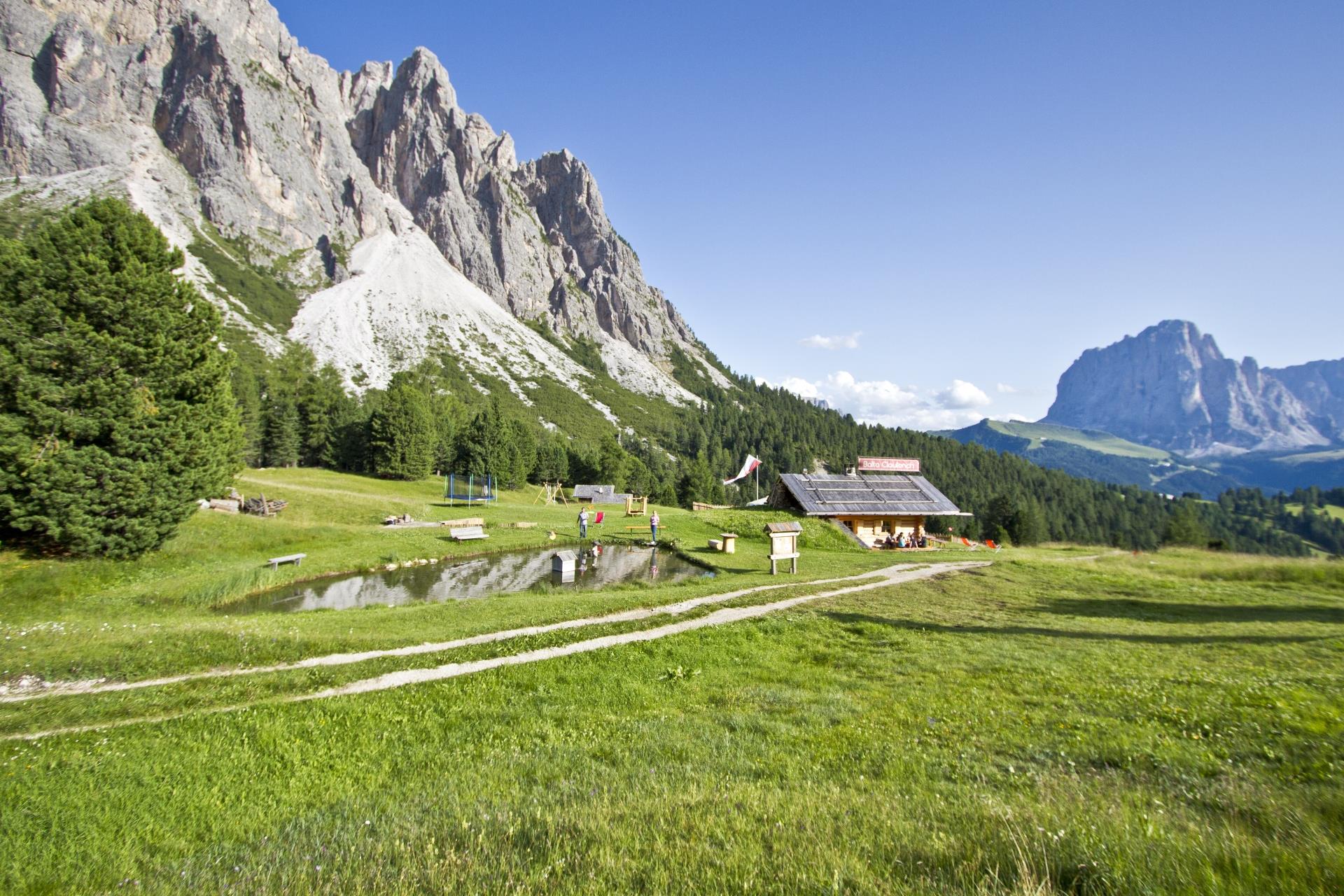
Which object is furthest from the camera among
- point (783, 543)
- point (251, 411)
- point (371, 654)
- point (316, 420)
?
point (316, 420)

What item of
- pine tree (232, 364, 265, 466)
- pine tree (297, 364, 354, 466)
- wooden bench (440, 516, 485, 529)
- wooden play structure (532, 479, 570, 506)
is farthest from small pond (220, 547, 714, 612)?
pine tree (297, 364, 354, 466)

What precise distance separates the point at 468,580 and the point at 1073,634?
2752cm

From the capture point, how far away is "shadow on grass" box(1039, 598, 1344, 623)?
722 inches

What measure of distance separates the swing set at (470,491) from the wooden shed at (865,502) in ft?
113

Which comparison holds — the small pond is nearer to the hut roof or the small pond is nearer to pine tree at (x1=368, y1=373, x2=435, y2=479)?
the hut roof

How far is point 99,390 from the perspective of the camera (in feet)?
75.9

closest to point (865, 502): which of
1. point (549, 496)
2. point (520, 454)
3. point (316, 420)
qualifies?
point (549, 496)

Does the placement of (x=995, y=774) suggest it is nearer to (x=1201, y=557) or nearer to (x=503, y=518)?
(x=1201, y=557)

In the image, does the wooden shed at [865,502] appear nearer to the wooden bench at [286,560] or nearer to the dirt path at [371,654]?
the dirt path at [371,654]

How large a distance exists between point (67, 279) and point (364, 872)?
103 feet

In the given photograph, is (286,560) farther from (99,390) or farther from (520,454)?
(520,454)

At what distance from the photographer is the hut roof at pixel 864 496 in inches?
1838

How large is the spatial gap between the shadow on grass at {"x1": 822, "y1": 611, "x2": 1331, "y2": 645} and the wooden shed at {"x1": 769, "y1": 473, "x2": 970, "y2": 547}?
1092 inches

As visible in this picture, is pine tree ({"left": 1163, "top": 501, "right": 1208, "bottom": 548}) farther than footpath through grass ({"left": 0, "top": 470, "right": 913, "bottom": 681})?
Yes
